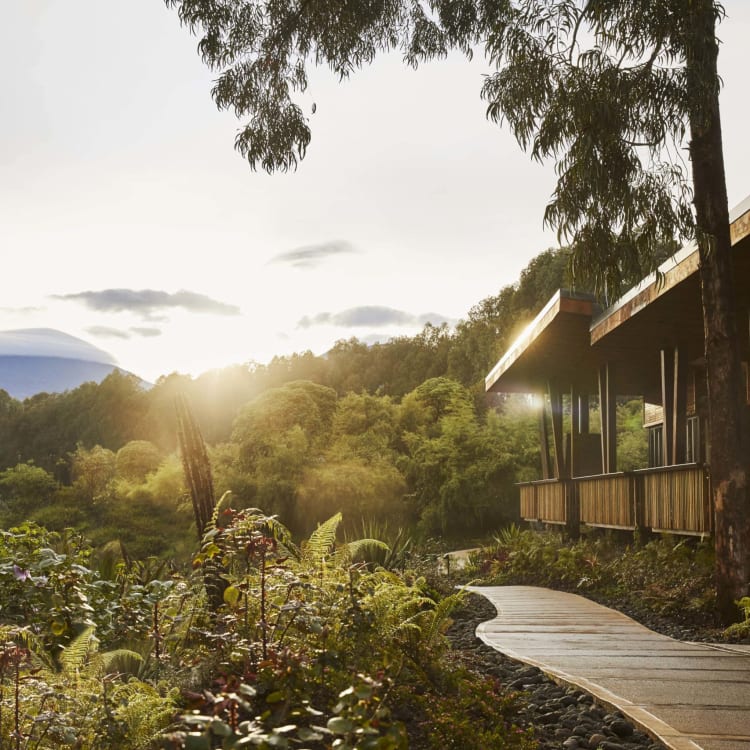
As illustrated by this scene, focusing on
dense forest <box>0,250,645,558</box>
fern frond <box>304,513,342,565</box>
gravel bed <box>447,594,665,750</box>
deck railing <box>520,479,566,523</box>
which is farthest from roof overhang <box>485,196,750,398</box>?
dense forest <box>0,250,645,558</box>

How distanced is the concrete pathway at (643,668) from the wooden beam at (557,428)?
24.6ft

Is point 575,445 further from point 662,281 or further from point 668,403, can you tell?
point 662,281

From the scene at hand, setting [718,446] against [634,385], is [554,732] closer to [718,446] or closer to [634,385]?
[718,446]

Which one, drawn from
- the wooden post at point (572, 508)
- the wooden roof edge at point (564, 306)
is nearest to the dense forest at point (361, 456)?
the wooden post at point (572, 508)

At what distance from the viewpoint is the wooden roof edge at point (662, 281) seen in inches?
278

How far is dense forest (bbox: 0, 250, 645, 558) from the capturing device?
24.6 meters

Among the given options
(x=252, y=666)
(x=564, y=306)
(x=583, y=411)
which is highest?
(x=564, y=306)

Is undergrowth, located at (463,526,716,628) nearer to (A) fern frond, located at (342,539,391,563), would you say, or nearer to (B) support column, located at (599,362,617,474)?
(B) support column, located at (599,362,617,474)

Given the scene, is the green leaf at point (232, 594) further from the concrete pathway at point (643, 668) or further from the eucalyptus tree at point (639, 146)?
the eucalyptus tree at point (639, 146)

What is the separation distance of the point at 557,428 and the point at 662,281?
7.36 meters

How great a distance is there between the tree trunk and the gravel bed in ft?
8.37

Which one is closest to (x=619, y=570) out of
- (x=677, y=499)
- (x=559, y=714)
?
(x=677, y=499)

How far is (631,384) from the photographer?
54.1 feet

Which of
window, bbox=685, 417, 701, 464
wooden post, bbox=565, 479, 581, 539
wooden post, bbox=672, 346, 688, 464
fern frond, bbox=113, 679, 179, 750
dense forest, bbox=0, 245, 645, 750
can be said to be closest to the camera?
fern frond, bbox=113, 679, 179, 750
